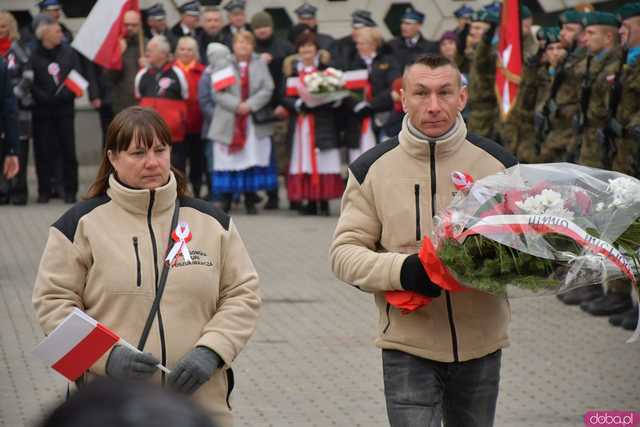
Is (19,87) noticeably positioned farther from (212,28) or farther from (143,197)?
(143,197)

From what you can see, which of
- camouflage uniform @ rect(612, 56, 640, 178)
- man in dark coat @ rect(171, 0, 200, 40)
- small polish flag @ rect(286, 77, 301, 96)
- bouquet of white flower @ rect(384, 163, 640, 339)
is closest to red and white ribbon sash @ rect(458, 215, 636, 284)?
bouquet of white flower @ rect(384, 163, 640, 339)

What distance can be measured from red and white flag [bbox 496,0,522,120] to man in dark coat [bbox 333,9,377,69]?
3.37 m

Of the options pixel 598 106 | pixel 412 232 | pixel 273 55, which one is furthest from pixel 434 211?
pixel 273 55

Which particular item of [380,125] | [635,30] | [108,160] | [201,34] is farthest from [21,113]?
[108,160]

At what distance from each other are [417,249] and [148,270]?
0.92 meters

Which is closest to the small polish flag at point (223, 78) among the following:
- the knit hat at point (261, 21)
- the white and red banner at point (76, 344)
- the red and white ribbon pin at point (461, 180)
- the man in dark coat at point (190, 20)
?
the knit hat at point (261, 21)

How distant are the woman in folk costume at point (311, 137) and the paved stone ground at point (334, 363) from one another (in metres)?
3.63

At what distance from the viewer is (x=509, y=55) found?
41.2 ft

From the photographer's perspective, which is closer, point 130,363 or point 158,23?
point 130,363

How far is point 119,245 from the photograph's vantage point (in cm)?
425

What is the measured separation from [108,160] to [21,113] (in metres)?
12.6

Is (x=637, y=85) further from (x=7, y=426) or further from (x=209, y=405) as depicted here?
(x=209, y=405)

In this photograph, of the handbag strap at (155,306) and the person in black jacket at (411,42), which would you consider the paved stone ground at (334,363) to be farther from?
the person in black jacket at (411,42)

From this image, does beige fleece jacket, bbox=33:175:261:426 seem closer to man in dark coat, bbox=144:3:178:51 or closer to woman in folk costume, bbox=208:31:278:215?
woman in folk costume, bbox=208:31:278:215
